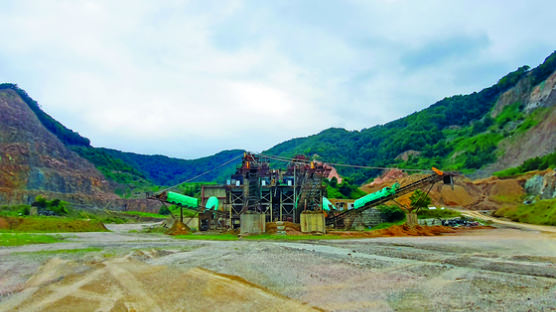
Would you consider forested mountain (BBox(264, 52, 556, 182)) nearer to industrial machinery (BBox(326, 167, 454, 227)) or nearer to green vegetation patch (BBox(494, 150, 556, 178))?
green vegetation patch (BBox(494, 150, 556, 178))

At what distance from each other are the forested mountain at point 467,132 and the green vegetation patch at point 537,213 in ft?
154

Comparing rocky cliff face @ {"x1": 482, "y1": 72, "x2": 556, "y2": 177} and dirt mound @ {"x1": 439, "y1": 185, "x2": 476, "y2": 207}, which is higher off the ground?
rocky cliff face @ {"x1": 482, "y1": 72, "x2": 556, "y2": 177}

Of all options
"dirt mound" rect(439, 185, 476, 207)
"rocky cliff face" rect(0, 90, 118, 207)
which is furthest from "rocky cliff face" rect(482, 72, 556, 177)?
"rocky cliff face" rect(0, 90, 118, 207)

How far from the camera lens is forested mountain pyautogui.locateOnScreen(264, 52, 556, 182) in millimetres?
100438

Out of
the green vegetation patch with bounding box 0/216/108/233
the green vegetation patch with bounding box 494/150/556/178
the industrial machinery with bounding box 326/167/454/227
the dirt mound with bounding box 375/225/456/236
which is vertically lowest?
the dirt mound with bounding box 375/225/456/236

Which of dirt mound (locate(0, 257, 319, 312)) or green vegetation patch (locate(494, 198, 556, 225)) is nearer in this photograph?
dirt mound (locate(0, 257, 319, 312))

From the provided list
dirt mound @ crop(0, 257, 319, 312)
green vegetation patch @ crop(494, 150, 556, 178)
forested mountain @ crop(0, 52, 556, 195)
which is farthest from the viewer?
forested mountain @ crop(0, 52, 556, 195)

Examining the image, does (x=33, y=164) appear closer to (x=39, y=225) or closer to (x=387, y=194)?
(x=39, y=225)

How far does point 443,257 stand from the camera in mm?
16469

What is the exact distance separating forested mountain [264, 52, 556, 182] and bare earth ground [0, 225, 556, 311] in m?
91.1

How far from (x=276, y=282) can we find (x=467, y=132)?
497ft

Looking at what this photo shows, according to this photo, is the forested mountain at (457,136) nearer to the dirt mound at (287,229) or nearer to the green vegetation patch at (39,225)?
the green vegetation patch at (39,225)

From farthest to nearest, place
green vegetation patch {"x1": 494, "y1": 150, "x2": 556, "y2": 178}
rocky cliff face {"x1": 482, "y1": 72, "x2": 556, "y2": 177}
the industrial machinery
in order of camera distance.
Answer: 1. rocky cliff face {"x1": 482, "y1": 72, "x2": 556, "y2": 177}
2. green vegetation patch {"x1": 494, "y1": 150, "x2": 556, "y2": 178}
3. the industrial machinery

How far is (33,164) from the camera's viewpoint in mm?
94250
